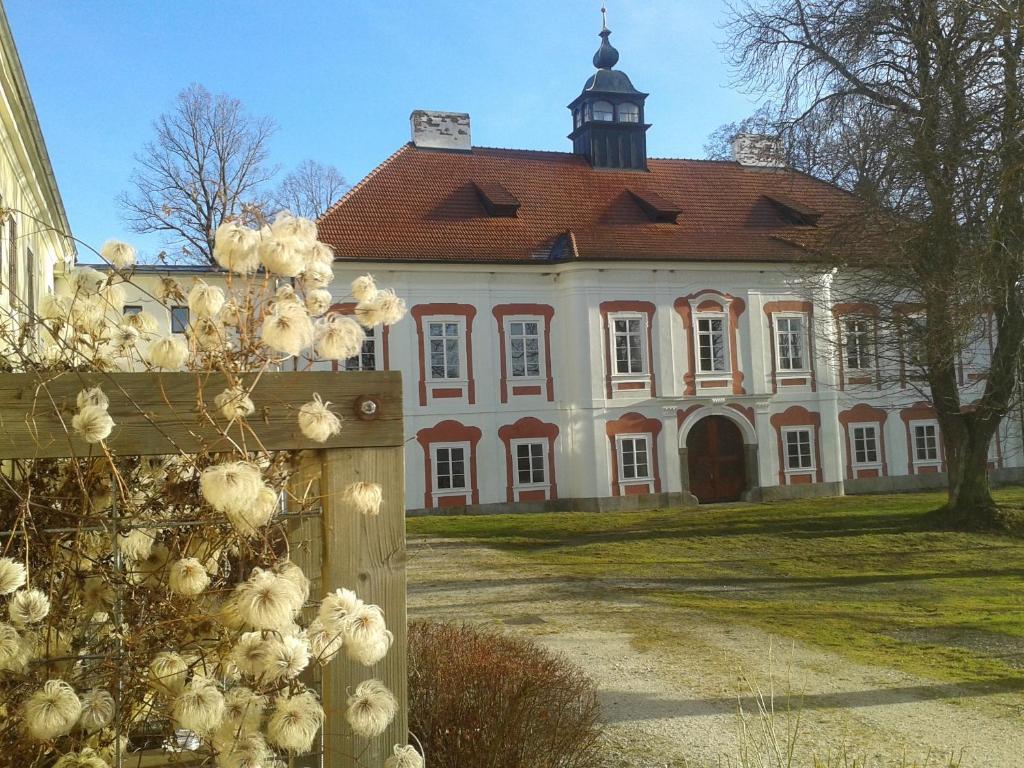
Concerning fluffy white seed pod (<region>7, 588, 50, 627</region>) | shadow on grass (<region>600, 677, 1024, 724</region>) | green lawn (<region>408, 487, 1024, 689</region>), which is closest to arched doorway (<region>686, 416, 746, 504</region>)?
green lawn (<region>408, 487, 1024, 689</region>)

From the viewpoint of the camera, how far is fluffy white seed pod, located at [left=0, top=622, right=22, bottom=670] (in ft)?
6.93

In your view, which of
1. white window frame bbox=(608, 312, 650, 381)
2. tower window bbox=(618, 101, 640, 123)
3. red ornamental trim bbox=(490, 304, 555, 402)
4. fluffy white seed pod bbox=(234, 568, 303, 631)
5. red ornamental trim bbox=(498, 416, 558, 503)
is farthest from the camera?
tower window bbox=(618, 101, 640, 123)

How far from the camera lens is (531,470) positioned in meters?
25.5

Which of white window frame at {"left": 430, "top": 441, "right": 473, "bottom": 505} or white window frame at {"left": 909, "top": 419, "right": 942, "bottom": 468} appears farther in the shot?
white window frame at {"left": 909, "top": 419, "right": 942, "bottom": 468}

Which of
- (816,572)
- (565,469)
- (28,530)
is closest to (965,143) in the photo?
(816,572)

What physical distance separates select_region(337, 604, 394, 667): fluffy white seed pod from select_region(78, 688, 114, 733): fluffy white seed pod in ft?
2.00

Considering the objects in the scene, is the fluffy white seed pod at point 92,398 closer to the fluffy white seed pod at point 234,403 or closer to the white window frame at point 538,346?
the fluffy white seed pod at point 234,403

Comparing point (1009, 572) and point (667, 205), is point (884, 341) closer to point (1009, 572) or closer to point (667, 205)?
point (1009, 572)

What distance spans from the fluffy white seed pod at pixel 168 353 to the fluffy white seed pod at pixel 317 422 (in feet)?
1.48

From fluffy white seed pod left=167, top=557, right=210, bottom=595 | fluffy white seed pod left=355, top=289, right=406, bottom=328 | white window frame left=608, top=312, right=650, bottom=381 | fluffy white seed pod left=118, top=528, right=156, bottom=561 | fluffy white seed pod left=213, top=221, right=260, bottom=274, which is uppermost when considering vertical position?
white window frame left=608, top=312, right=650, bottom=381

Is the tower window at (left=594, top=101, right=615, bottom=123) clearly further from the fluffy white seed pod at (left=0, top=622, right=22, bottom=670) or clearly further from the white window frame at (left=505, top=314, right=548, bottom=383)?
the fluffy white seed pod at (left=0, top=622, right=22, bottom=670)

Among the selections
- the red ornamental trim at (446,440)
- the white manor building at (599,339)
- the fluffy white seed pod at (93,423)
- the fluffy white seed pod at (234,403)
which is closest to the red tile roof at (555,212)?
the white manor building at (599,339)

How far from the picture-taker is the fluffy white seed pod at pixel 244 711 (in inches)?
85.4

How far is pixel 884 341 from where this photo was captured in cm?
1736
